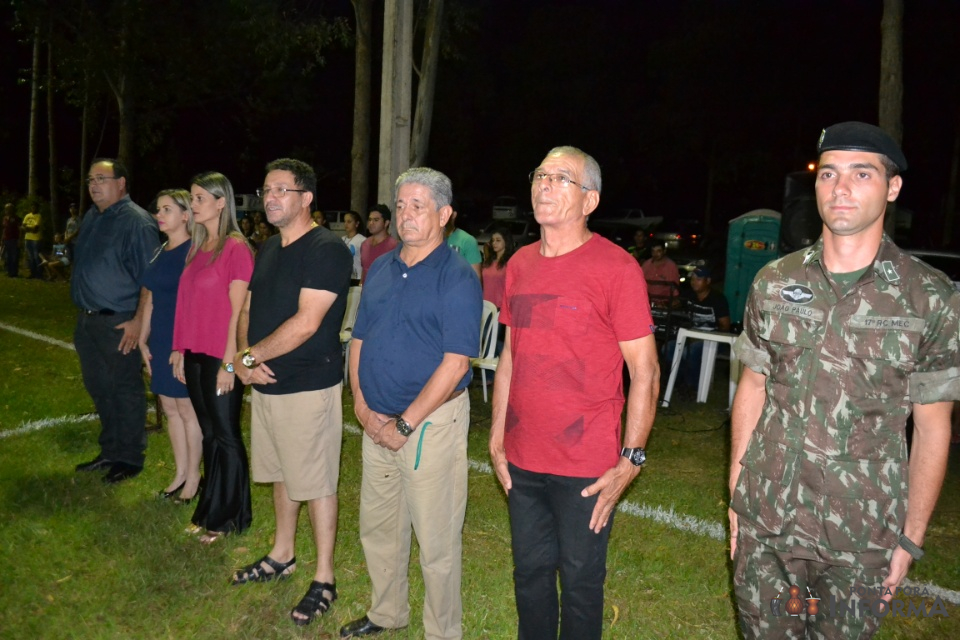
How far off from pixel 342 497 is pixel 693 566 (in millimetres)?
2418

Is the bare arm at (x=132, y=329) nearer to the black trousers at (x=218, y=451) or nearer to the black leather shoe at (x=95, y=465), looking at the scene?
the black leather shoe at (x=95, y=465)

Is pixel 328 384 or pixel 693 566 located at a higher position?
pixel 328 384

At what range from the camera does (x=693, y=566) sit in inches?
179

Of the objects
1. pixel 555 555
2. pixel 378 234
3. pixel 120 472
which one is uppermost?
pixel 378 234

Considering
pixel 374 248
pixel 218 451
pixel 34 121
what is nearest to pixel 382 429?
pixel 218 451

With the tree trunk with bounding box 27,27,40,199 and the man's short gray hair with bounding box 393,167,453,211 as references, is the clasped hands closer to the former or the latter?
the man's short gray hair with bounding box 393,167,453,211

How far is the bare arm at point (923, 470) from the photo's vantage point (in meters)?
2.26

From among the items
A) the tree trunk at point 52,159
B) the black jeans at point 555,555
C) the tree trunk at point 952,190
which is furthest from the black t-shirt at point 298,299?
the tree trunk at point 952,190

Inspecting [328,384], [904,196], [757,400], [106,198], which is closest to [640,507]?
[328,384]

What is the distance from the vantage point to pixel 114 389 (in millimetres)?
5770

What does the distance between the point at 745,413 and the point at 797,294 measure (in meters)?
0.45

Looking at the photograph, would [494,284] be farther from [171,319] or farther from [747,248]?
[747,248]

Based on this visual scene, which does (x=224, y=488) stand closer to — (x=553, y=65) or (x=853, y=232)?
(x=853, y=232)

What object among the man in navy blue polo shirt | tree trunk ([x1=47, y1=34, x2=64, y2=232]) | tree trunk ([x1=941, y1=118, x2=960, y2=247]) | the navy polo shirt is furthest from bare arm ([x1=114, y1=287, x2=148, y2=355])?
tree trunk ([x1=941, y1=118, x2=960, y2=247])
